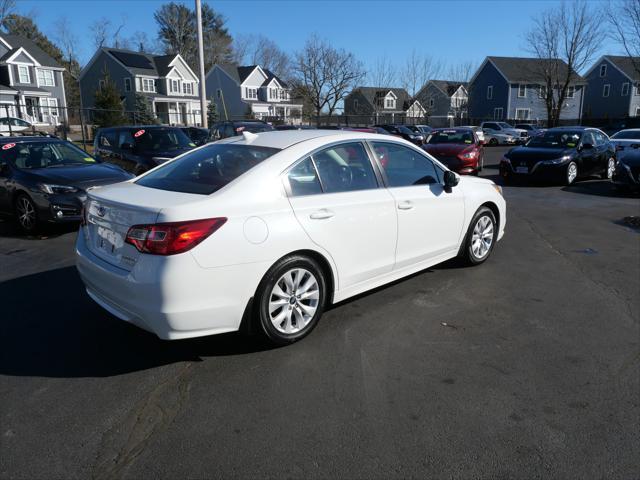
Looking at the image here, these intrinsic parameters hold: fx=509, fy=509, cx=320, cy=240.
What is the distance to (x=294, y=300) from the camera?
13.1 ft

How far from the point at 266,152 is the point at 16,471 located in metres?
2.73

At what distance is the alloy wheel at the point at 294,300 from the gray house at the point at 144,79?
5365 cm

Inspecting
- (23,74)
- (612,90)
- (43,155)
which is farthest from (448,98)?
(43,155)

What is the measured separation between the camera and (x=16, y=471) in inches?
104

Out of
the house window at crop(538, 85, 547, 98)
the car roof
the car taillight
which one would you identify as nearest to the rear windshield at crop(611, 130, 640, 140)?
the car roof

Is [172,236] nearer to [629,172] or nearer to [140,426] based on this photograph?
[140,426]

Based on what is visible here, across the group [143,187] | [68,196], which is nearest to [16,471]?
[143,187]

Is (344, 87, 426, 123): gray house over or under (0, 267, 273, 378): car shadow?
over

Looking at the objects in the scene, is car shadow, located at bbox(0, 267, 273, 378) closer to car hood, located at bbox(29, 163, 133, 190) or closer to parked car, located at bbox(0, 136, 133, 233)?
parked car, located at bbox(0, 136, 133, 233)

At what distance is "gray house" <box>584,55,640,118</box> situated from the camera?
58.4 m

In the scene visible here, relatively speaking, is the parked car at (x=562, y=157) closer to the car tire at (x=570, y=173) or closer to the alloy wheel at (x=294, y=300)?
the car tire at (x=570, y=173)

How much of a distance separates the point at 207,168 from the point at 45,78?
5796 centimetres

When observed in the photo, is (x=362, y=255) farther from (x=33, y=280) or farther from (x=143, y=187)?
(x=33, y=280)

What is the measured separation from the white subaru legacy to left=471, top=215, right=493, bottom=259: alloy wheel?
0.88 m
